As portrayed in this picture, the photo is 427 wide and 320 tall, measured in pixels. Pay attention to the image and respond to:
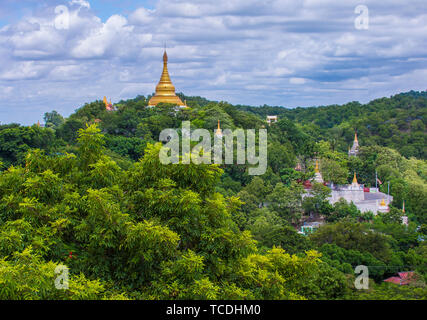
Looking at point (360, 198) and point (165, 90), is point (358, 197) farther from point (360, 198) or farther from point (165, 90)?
point (165, 90)

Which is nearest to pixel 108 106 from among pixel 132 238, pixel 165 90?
pixel 165 90

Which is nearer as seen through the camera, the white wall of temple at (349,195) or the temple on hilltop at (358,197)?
the temple on hilltop at (358,197)

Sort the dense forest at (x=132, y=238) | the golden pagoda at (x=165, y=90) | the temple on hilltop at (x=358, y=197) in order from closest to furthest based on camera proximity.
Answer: the dense forest at (x=132, y=238)
the temple on hilltop at (x=358, y=197)
the golden pagoda at (x=165, y=90)

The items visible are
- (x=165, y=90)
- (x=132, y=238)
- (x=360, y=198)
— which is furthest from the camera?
(x=165, y=90)

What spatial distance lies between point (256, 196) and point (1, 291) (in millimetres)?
33060

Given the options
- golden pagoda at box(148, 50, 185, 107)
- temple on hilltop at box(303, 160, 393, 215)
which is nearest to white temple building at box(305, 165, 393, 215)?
temple on hilltop at box(303, 160, 393, 215)

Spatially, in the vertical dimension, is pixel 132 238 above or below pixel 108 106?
below

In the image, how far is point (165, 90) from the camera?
187 feet

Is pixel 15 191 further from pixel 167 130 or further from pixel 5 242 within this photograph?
pixel 167 130

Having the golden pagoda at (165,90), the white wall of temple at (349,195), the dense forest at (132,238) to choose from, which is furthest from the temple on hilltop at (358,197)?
the dense forest at (132,238)

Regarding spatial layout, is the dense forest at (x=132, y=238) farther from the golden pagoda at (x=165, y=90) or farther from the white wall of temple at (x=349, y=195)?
the golden pagoda at (x=165, y=90)

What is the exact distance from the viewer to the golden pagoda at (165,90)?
56219mm

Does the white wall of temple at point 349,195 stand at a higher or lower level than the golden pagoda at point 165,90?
lower

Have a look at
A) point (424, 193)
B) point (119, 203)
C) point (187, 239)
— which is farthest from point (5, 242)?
point (424, 193)
